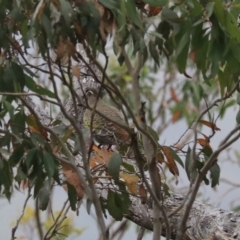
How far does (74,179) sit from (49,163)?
0.28 meters

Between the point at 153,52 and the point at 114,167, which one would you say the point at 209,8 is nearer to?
the point at 153,52

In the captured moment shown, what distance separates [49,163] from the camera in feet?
5.42

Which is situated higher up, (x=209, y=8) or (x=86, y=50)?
(x=209, y=8)

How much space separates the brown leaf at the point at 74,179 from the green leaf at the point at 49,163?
248 mm

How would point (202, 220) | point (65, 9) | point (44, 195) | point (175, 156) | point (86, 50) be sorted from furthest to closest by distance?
point (202, 220), point (175, 156), point (44, 195), point (86, 50), point (65, 9)

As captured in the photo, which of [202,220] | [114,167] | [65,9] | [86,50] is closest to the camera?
[65,9]

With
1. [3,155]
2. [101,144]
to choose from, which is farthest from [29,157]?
[101,144]

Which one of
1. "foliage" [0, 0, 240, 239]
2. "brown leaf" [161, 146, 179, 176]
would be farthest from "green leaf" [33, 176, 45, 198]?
"brown leaf" [161, 146, 179, 176]

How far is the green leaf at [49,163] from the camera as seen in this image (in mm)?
1650

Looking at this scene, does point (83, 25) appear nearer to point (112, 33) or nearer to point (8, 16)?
point (112, 33)

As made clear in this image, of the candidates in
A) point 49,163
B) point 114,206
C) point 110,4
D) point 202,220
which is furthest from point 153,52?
point 202,220

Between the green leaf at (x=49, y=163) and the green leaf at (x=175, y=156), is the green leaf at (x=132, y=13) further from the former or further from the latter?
the green leaf at (x=175, y=156)

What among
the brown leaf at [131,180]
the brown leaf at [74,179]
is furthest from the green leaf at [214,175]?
the brown leaf at [74,179]

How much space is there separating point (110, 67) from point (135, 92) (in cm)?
286
